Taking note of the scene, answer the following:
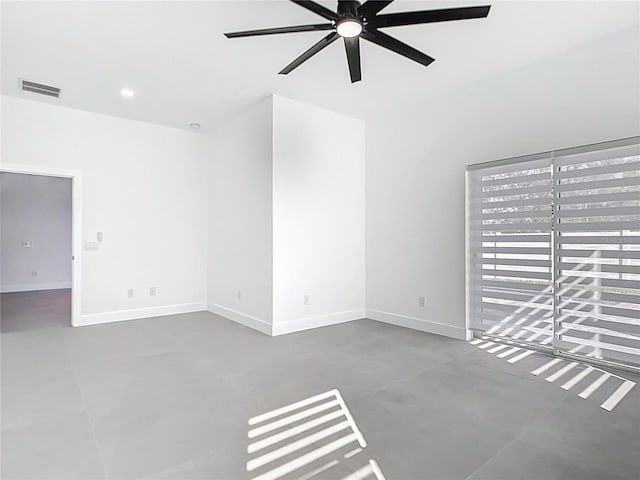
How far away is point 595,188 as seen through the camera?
3.30 meters

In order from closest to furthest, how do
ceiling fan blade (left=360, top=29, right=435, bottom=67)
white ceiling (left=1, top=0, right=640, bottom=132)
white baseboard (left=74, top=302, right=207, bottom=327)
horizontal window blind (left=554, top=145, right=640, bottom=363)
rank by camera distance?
ceiling fan blade (left=360, top=29, right=435, bottom=67), white ceiling (left=1, top=0, right=640, bottom=132), horizontal window blind (left=554, top=145, right=640, bottom=363), white baseboard (left=74, top=302, right=207, bottom=327)

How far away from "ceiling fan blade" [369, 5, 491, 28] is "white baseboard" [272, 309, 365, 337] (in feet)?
11.0

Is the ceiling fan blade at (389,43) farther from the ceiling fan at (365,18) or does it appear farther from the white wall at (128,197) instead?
the white wall at (128,197)

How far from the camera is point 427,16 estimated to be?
2326 mm

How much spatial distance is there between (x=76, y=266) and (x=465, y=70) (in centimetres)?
546

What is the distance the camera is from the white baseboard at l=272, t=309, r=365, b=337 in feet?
14.8

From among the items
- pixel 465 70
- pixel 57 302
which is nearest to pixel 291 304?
pixel 465 70

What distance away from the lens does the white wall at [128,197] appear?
4816mm

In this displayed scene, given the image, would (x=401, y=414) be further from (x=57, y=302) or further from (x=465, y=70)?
(x=57, y=302)

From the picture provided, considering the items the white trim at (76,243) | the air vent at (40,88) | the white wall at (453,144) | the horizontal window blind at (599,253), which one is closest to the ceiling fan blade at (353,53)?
the white wall at (453,144)

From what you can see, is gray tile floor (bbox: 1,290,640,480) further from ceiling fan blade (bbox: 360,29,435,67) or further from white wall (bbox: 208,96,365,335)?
ceiling fan blade (bbox: 360,29,435,67)

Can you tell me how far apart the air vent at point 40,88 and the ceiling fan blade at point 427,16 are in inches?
158

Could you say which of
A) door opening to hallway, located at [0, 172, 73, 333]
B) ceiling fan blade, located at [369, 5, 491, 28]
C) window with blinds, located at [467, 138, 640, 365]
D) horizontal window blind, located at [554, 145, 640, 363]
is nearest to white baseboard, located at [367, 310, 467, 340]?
window with blinds, located at [467, 138, 640, 365]

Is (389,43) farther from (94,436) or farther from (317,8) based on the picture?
(94,436)
